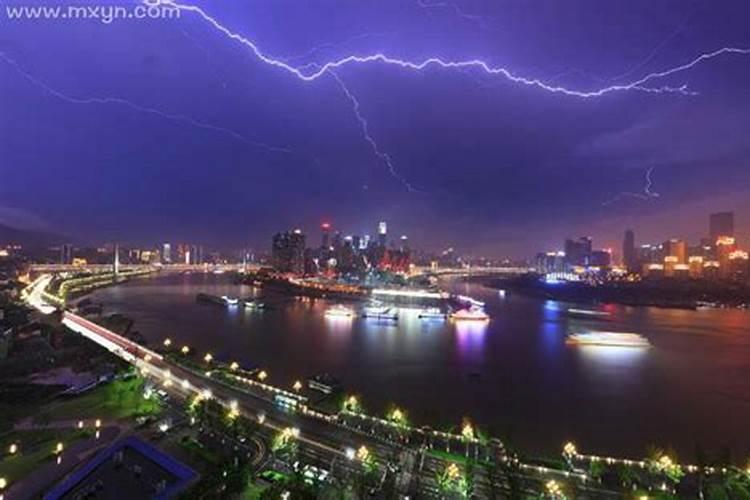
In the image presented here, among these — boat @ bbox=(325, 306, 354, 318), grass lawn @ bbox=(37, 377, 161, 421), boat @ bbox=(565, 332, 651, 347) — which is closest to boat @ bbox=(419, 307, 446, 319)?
boat @ bbox=(325, 306, 354, 318)

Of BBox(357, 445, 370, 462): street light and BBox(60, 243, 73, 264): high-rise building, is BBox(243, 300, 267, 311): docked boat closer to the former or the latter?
BBox(357, 445, 370, 462): street light

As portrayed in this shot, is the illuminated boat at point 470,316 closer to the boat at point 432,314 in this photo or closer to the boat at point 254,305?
the boat at point 432,314

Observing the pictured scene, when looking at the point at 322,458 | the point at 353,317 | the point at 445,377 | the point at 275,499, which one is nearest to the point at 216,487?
the point at 275,499

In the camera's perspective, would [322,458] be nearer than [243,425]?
Yes

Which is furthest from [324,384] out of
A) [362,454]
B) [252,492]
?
[252,492]

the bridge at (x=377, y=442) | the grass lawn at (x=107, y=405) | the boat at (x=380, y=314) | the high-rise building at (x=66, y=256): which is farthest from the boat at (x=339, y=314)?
the high-rise building at (x=66, y=256)

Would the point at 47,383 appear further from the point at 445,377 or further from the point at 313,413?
the point at 445,377
